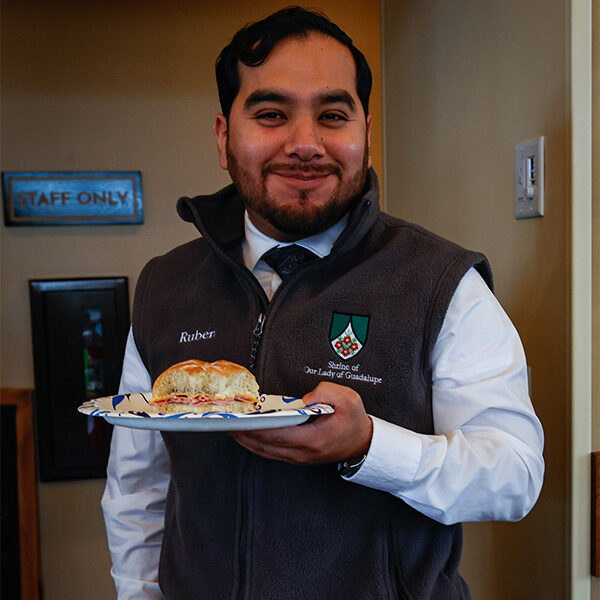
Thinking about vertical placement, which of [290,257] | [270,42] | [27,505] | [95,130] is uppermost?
[95,130]

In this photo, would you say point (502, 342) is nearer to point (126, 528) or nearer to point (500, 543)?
point (500, 543)

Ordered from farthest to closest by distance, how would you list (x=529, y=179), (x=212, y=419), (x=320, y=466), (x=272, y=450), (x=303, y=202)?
(x=529, y=179) → (x=303, y=202) → (x=320, y=466) → (x=272, y=450) → (x=212, y=419)

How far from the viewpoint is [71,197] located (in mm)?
2469

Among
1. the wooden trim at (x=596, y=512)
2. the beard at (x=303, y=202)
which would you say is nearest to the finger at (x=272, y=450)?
the beard at (x=303, y=202)

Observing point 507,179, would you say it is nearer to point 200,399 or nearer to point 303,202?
point 303,202

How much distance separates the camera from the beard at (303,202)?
1187 millimetres

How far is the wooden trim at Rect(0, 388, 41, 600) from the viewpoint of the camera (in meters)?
2.41

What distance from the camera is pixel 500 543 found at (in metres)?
1.52

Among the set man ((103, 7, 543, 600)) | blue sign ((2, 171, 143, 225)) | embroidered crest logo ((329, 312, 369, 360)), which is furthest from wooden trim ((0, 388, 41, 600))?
embroidered crest logo ((329, 312, 369, 360))

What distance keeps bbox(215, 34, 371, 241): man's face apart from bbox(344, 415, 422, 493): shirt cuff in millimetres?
412

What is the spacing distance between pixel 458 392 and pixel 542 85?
63 cm

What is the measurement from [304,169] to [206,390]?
41 centimetres

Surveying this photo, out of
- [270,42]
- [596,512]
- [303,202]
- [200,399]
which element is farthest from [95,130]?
[596,512]

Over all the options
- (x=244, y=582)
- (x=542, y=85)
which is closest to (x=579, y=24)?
(x=542, y=85)
